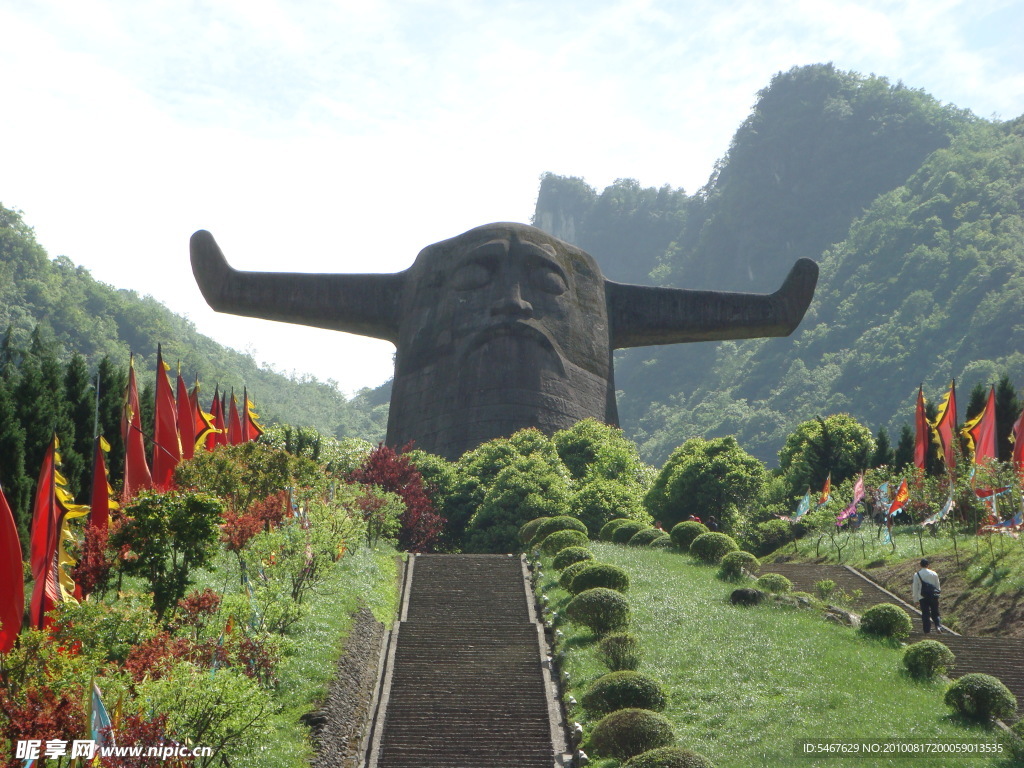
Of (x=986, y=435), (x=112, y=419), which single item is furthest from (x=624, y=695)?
(x=112, y=419)

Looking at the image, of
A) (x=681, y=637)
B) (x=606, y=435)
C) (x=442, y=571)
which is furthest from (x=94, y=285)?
(x=681, y=637)

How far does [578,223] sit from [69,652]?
387ft

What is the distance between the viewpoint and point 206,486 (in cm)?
1812

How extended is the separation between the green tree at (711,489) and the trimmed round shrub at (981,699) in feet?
47.9

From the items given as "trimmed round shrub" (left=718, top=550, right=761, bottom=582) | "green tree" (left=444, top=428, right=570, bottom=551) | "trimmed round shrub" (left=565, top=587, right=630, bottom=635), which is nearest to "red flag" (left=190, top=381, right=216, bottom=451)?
"green tree" (left=444, top=428, right=570, bottom=551)

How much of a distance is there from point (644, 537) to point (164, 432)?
370 inches

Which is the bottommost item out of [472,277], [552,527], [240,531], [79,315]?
[552,527]

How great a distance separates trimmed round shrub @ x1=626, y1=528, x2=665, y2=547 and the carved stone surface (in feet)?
19.2

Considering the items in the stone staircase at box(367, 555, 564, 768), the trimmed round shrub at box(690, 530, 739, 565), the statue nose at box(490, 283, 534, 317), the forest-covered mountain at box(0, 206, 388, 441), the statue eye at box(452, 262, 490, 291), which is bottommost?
the stone staircase at box(367, 555, 564, 768)

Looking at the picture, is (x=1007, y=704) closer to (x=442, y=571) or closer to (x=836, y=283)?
(x=442, y=571)

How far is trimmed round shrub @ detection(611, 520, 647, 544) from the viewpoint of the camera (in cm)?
2439

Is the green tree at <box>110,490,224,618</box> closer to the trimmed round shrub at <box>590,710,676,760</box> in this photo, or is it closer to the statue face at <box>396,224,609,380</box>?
the trimmed round shrub at <box>590,710,676,760</box>

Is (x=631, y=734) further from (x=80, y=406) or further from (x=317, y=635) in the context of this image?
(x=80, y=406)

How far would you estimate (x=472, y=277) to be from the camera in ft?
98.2
